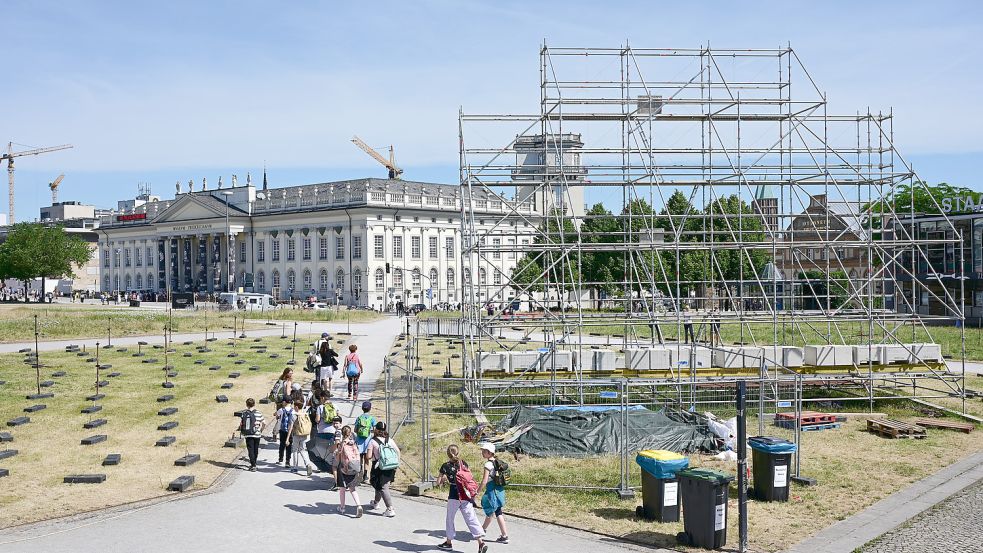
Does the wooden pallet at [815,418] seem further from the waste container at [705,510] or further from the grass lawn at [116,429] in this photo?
the grass lawn at [116,429]

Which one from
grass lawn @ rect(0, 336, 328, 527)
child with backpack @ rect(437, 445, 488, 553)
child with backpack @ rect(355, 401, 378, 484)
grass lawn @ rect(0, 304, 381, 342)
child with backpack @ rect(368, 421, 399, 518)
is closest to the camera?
child with backpack @ rect(437, 445, 488, 553)

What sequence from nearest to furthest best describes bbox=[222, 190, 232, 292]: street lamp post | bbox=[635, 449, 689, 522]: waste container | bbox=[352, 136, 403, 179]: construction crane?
bbox=[635, 449, 689, 522]: waste container, bbox=[222, 190, 232, 292]: street lamp post, bbox=[352, 136, 403, 179]: construction crane

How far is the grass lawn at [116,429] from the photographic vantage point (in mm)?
14844

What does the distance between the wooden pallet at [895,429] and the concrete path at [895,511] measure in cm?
243

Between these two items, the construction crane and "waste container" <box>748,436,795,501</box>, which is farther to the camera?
the construction crane

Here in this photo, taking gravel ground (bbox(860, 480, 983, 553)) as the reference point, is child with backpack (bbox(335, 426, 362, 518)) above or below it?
above

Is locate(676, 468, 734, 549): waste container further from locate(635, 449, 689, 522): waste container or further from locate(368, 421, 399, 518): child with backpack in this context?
locate(368, 421, 399, 518): child with backpack

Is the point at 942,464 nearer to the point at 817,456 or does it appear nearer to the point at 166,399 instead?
the point at 817,456

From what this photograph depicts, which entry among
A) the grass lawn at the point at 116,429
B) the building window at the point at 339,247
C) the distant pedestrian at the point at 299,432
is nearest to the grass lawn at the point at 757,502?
the distant pedestrian at the point at 299,432

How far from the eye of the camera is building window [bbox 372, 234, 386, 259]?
94625mm

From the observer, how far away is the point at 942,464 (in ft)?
57.1

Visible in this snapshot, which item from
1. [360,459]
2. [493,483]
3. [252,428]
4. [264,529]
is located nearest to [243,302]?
[252,428]

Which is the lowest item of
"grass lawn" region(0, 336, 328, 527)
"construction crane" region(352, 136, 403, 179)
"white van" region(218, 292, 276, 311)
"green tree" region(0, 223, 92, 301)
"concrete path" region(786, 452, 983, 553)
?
"concrete path" region(786, 452, 983, 553)

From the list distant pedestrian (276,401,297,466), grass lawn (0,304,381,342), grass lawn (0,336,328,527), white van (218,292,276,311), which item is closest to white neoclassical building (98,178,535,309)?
white van (218,292,276,311)
